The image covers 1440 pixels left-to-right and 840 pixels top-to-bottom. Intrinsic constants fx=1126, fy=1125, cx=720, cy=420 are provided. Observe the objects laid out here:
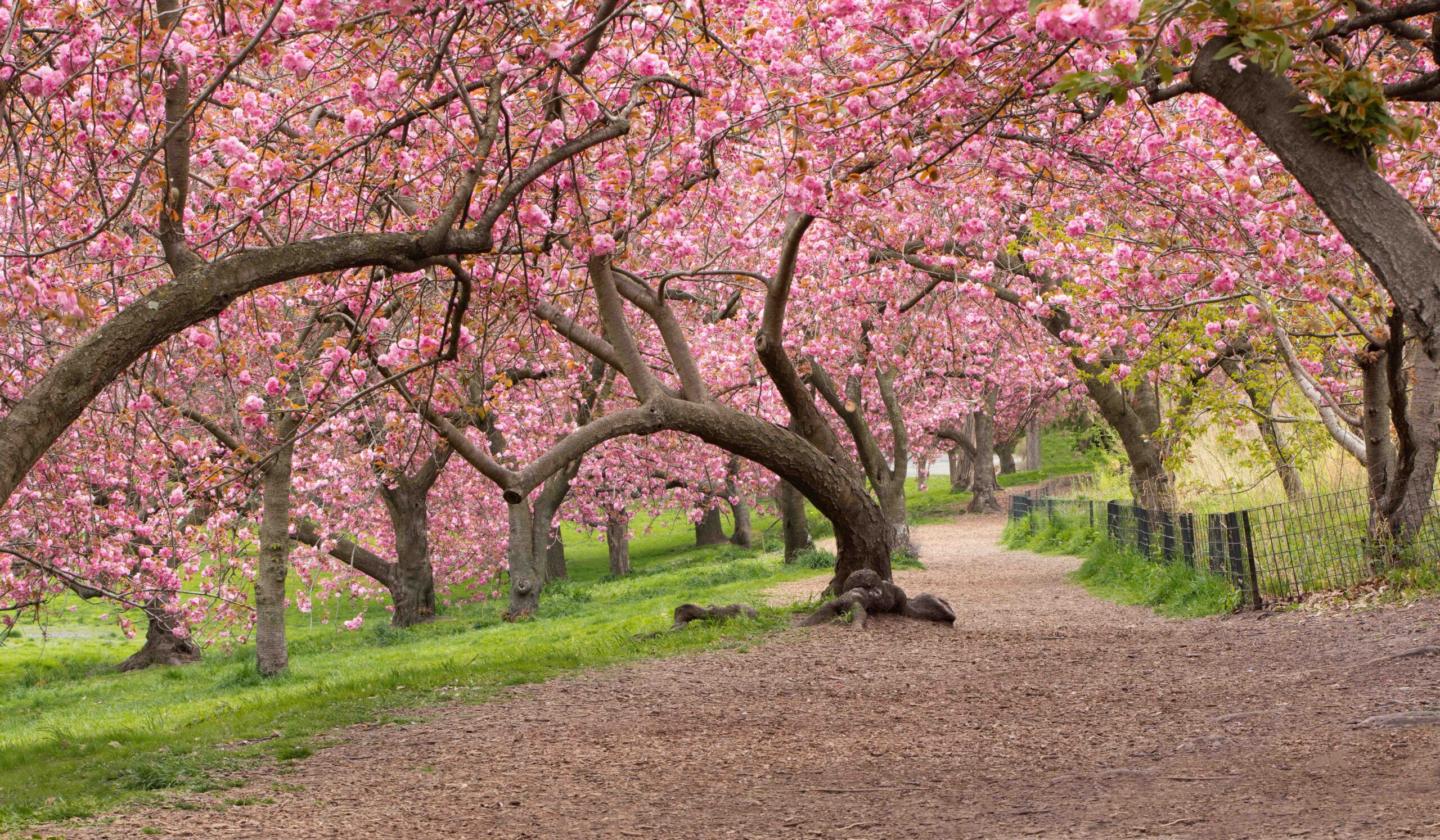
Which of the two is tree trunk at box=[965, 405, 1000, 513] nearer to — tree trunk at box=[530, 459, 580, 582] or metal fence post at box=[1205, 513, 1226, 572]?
tree trunk at box=[530, 459, 580, 582]

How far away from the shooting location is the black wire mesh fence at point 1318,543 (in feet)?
29.4

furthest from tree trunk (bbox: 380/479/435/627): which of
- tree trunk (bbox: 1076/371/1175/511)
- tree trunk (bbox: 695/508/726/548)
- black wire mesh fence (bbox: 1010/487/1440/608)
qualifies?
tree trunk (bbox: 695/508/726/548)

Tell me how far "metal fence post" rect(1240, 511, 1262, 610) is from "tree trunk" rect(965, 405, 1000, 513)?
2276 centimetres

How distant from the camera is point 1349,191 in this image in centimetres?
489

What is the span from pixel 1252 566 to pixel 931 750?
5.26 meters

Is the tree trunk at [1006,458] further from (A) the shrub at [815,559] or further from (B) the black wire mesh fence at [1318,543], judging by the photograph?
(B) the black wire mesh fence at [1318,543]

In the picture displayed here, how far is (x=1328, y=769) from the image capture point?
4699 mm

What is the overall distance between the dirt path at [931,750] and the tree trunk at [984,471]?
23737mm

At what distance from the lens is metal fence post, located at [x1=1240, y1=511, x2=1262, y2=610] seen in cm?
976

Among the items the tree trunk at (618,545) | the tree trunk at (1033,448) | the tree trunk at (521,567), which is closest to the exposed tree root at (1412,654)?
the tree trunk at (521,567)

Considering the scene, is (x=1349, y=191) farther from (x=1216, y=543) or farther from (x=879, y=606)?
(x=1216, y=543)

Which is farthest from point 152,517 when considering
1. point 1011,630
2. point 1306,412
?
point 1306,412

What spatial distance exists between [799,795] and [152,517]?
10967 mm

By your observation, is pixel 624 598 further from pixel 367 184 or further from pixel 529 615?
pixel 367 184
